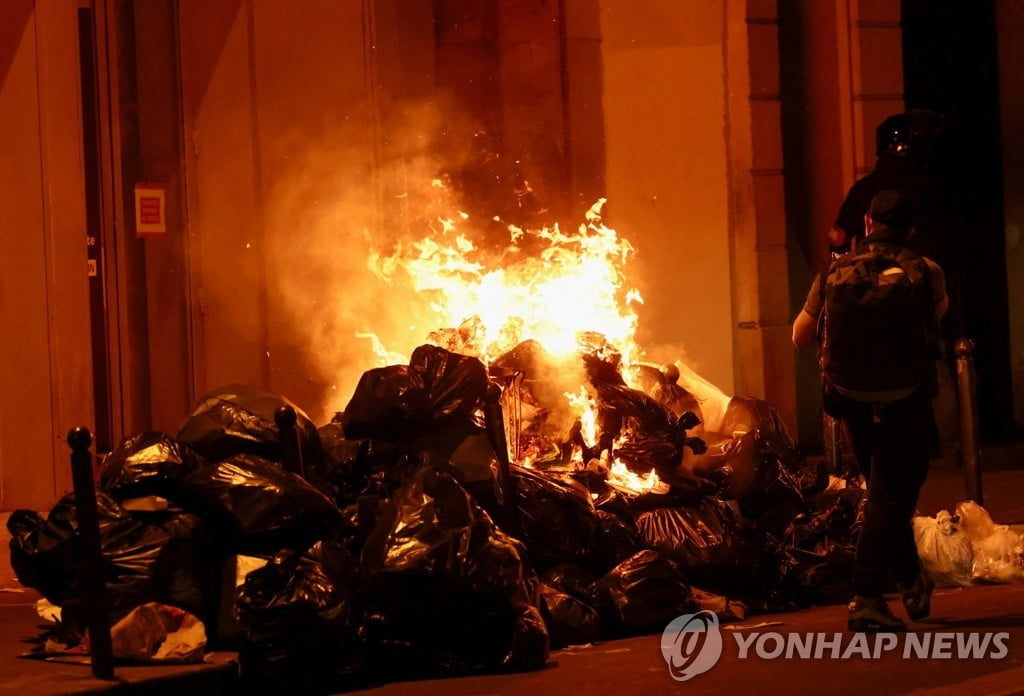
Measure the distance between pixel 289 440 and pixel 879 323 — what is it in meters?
2.46

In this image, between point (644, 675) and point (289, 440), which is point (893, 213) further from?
point (289, 440)

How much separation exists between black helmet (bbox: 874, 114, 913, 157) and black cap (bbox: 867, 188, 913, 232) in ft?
14.4

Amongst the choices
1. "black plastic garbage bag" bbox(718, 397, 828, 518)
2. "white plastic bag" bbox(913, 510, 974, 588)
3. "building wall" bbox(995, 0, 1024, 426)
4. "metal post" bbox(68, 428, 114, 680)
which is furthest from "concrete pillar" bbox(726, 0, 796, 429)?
"metal post" bbox(68, 428, 114, 680)

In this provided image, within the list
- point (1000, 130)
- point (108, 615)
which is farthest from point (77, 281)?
point (1000, 130)

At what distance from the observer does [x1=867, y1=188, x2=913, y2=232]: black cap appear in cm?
573

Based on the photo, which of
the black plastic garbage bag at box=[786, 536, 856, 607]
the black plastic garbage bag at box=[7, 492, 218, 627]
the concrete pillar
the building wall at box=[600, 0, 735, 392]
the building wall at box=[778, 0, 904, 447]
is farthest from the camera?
the building wall at box=[778, 0, 904, 447]

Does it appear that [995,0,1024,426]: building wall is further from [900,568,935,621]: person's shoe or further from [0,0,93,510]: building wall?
[0,0,93,510]: building wall

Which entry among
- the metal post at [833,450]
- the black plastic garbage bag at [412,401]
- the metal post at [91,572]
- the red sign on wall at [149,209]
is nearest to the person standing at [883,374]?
the black plastic garbage bag at [412,401]

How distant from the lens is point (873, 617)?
5660 mm

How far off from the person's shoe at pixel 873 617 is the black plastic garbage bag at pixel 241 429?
2421 millimetres

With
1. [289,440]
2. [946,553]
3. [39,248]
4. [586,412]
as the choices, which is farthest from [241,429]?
[946,553]

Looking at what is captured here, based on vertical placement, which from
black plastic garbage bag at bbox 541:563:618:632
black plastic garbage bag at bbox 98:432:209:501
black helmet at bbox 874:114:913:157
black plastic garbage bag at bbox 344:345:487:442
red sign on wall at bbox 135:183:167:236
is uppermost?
black helmet at bbox 874:114:913:157

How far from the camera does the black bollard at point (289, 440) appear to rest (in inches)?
229

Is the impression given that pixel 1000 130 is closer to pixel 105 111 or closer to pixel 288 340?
pixel 288 340
